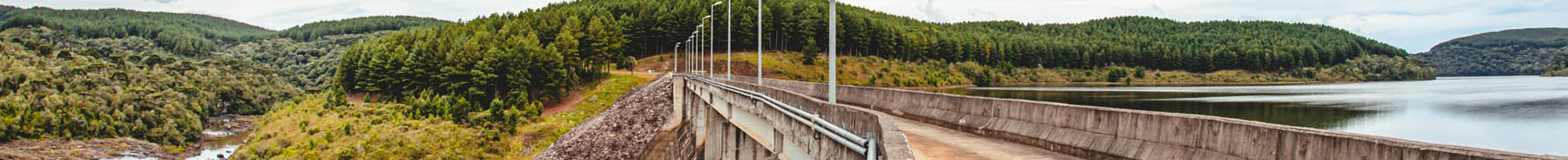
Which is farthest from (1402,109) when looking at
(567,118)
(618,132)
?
(567,118)

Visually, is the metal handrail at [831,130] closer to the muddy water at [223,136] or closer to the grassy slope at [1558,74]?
the muddy water at [223,136]

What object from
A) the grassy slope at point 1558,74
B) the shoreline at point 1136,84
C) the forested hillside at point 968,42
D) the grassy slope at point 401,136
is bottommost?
the grassy slope at point 401,136

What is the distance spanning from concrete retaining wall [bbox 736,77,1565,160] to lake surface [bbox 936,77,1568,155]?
1808 cm

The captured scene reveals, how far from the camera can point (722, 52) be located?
356 ft

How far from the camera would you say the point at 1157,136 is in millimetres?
12211

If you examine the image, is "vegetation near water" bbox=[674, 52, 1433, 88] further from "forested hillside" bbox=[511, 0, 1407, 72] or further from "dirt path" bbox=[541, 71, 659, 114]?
"dirt path" bbox=[541, 71, 659, 114]

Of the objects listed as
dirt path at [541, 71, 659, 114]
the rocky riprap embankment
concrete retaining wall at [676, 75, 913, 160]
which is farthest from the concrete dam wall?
dirt path at [541, 71, 659, 114]

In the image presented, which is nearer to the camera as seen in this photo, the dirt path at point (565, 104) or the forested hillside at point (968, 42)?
the dirt path at point (565, 104)

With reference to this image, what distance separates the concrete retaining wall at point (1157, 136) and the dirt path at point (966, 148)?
245 millimetres

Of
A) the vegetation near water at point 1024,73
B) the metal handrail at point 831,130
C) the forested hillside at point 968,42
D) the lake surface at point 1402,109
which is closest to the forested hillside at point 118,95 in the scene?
the forested hillside at point 968,42

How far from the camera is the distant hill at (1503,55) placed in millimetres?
178500

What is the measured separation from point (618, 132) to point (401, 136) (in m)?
14.2

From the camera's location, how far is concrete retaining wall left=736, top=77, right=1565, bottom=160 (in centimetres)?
874

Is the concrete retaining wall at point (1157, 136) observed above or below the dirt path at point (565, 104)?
above
